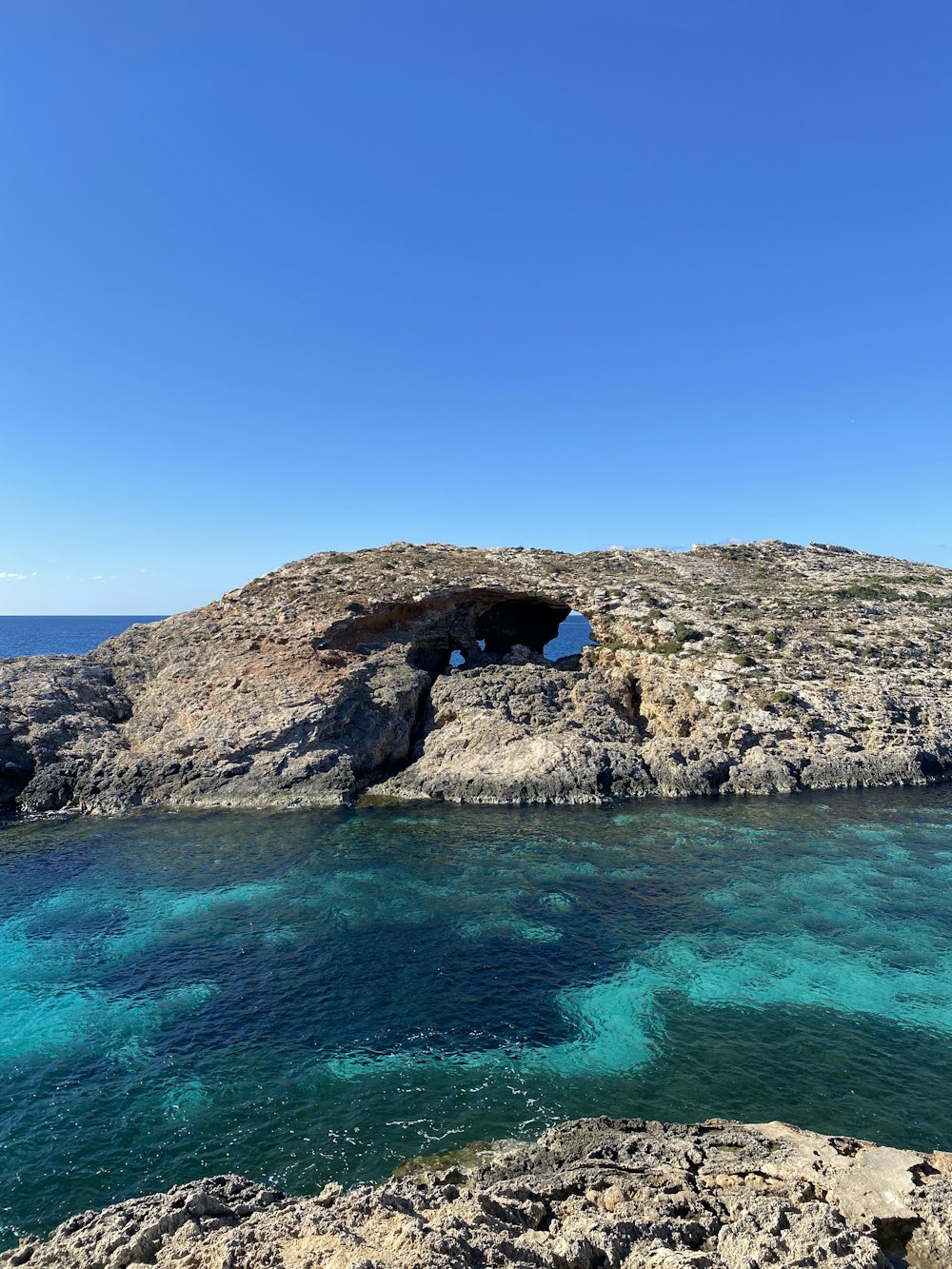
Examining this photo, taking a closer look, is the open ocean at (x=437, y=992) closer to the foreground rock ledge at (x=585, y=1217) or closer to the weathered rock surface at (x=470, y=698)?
the foreground rock ledge at (x=585, y=1217)

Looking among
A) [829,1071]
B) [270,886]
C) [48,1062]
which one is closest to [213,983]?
[48,1062]

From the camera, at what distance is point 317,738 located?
39.6m

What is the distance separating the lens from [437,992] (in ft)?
62.2

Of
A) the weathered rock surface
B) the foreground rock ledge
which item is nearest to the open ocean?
the foreground rock ledge

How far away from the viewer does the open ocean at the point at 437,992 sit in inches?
547

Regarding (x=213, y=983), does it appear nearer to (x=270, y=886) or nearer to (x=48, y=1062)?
(x=48, y=1062)

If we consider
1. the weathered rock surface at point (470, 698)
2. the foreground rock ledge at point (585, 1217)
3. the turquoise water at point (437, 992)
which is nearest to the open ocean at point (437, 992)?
the turquoise water at point (437, 992)

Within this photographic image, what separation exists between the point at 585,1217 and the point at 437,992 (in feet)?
30.7

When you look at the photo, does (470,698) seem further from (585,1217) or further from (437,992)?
(585,1217)

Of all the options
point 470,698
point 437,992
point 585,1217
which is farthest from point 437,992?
point 470,698

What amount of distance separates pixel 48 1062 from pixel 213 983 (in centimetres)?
435

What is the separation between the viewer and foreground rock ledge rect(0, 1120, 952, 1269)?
8914 mm

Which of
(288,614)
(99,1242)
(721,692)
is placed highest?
(288,614)

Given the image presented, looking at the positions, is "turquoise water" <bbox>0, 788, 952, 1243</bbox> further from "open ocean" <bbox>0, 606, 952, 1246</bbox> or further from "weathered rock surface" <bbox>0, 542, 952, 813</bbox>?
"weathered rock surface" <bbox>0, 542, 952, 813</bbox>
